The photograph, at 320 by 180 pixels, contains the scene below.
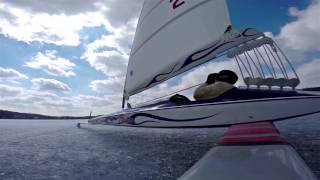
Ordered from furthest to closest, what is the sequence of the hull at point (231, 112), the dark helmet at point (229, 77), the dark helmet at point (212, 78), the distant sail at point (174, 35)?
the distant sail at point (174, 35)
the dark helmet at point (212, 78)
the dark helmet at point (229, 77)
the hull at point (231, 112)

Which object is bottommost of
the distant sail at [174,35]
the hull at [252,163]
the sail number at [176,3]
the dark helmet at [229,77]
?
the hull at [252,163]

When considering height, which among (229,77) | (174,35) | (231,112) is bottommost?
(231,112)

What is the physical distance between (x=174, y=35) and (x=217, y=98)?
393cm

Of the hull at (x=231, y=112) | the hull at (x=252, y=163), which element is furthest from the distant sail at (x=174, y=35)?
the hull at (x=252, y=163)

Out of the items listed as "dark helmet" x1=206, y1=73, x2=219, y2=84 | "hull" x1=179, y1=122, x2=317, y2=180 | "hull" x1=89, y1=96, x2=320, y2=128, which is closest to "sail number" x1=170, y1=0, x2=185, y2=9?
"dark helmet" x1=206, y1=73, x2=219, y2=84

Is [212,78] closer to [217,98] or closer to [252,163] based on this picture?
[217,98]

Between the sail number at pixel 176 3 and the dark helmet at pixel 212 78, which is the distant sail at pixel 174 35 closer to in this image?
the sail number at pixel 176 3

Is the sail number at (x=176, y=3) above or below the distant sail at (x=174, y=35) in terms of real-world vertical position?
above

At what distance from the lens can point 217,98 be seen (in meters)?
8.24

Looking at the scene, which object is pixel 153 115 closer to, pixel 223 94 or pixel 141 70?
pixel 223 94

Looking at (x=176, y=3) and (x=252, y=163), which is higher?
(x=176, y=3)

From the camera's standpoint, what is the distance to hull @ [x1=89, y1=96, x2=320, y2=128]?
751 cm

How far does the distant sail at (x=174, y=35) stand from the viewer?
10.7 meters

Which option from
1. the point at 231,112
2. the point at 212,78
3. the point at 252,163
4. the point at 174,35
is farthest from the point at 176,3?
the point at 252,163
